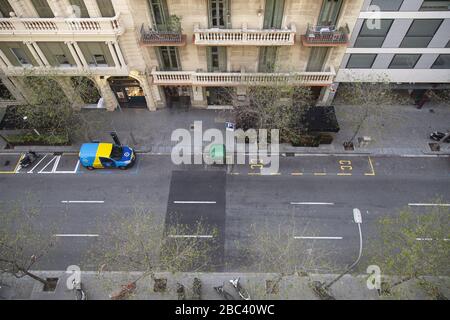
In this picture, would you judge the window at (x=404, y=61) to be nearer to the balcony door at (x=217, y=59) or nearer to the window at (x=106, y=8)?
the balcony door at (x=217, y=59)

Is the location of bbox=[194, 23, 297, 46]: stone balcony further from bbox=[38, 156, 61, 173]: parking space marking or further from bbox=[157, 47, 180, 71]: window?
bbox=[38, 156, 61, 173]: parking space marking

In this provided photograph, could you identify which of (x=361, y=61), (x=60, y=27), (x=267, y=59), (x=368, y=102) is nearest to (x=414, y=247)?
(x=368, y=102)

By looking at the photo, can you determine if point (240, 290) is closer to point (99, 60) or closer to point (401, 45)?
point (99, 60)

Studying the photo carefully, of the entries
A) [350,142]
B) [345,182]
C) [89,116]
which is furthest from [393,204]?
[89,116]

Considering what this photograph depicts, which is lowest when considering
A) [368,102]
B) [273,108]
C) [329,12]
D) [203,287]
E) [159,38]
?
[203,287]

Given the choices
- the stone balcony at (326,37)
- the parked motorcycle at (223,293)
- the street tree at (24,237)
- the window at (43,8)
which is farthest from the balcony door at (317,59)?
the street tree at (24,237)

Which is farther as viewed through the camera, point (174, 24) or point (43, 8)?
point (174, 24)

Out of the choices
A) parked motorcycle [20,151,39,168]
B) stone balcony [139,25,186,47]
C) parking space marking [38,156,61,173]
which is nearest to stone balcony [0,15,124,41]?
stone balcony [139,25,186,47]

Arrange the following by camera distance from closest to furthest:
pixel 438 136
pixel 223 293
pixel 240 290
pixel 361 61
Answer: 1. pixel 223 293
2. pixel 240 290
3. pixel 361 61
4. pixel 438 136
